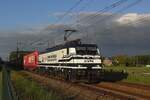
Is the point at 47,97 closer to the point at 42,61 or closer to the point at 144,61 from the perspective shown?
the point at 42,61

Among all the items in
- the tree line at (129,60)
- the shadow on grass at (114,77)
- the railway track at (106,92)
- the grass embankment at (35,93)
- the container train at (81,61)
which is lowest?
the railway track at (106,92)

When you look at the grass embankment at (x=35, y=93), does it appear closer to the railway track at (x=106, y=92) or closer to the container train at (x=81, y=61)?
the railway track at (x=106, y=92)

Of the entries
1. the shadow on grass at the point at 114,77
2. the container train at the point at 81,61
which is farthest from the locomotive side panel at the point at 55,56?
the shadow on grass at the point at 114,77

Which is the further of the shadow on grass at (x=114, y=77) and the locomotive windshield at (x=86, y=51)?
the shadow on grass at (x=114, y=77)

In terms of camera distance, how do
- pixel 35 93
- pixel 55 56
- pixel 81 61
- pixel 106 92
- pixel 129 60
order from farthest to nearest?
pixel 129 60 → pixel 55 56 → pixel 81 61 → pixel 106 92 → pixel 35 93

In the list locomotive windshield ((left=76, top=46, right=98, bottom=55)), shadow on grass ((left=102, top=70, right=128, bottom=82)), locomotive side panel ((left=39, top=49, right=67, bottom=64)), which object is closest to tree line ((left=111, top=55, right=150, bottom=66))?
shadow on grass ((left=102, top=70, right=128, bottom=82))

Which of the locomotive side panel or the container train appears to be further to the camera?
the locomotive side panel

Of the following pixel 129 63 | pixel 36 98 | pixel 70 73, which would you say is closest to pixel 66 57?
pixel 70 73

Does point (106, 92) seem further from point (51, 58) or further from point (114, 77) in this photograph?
point (51, 58)

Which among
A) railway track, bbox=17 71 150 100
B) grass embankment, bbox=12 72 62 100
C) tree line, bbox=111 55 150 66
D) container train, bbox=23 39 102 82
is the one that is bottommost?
railway track, bbox=17 71 150 100

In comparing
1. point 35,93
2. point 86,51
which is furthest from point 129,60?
point 35,93

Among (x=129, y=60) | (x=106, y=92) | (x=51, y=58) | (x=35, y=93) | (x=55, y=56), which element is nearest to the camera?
(x=35, y=93)

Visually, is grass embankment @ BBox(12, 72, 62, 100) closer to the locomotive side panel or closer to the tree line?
the locomotive side panel

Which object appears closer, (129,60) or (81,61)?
(81,61)
